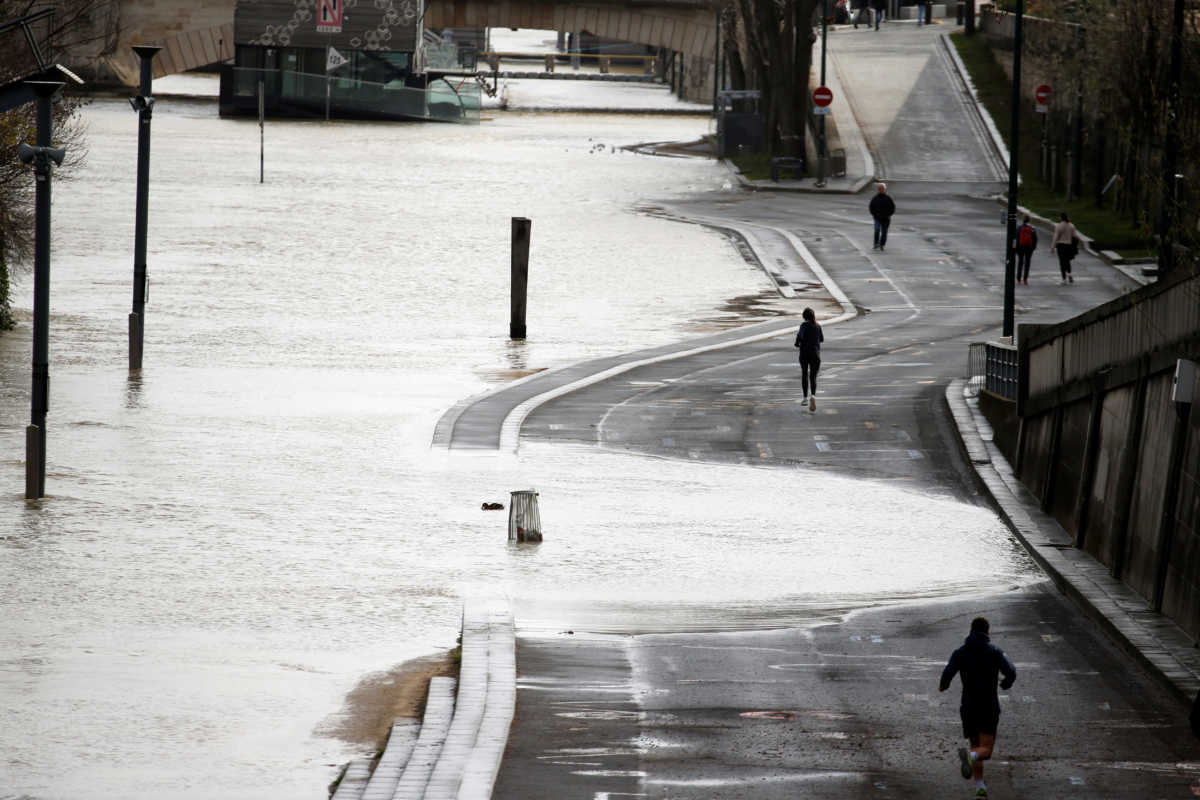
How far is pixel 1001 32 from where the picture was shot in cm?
7631

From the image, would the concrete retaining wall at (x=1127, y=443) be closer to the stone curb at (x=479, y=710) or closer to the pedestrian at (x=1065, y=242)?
the stone curb at (x=479, y=710)

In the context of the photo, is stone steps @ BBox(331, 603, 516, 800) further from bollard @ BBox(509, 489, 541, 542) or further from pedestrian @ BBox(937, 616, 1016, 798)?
bollard @ BBox(509, 489, 541, 542)

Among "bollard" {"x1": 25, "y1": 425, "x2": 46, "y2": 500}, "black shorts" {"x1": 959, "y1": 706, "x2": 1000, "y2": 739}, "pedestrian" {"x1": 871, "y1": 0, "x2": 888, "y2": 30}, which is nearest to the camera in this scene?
"black shorts" {"x1": 959, "y1": 706, "x2": 1000, "y2": 739}

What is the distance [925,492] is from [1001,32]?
58.1 meters

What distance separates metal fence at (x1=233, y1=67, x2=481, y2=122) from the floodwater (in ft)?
→ 131

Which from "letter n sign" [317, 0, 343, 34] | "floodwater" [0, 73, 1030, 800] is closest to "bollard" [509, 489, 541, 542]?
"floodwater" [0, 73, 1030, 800]

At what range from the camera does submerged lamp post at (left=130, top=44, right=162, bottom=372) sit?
1069 inches

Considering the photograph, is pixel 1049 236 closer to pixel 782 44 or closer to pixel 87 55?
pixel 782 44

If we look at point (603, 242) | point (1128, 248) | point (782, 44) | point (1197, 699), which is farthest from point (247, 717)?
point (782, 44)

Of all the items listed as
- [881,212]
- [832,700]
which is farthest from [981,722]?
[881,212]

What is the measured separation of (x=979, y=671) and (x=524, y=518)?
23.6 ft

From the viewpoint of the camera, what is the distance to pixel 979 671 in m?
12.0

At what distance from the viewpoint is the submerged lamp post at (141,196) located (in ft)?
89.0

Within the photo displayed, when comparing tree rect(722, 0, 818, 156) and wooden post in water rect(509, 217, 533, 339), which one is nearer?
wooden post in water rect(509, 217, 533, 339)
